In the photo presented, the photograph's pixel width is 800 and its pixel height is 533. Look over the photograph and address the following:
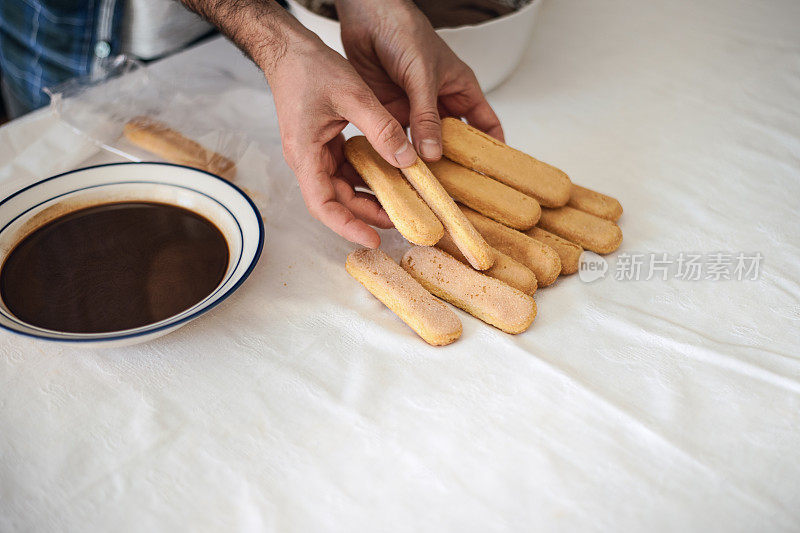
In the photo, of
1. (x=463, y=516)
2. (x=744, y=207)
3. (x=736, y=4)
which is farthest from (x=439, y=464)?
(x=736, y=4)

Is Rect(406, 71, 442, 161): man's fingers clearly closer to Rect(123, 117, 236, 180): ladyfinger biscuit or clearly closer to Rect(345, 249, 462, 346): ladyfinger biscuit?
Rect(345, 249, 462, 346): ladyfinger biscuit

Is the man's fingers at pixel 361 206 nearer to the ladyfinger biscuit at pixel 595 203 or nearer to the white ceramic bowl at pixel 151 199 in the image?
the white ceramic bowl at pixel 151 199

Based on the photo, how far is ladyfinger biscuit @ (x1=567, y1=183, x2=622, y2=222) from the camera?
3.20 feet

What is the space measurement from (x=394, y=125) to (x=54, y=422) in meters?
0.54

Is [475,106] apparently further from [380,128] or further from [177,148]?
[177,148]

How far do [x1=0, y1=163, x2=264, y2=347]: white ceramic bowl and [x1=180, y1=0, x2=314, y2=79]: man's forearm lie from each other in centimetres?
21

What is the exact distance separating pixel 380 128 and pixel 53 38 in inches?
38.5

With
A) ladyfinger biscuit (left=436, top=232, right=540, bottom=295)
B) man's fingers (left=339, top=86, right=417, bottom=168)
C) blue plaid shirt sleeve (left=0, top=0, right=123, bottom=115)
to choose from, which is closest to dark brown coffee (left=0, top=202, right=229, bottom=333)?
man's fingers (left=339, top=86, right=417, bottom=168)

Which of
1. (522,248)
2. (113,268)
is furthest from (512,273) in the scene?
(113,268)

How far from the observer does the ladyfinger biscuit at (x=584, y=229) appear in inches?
36.7

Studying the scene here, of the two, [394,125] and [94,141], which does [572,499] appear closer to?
[394,125]

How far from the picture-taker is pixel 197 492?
25.5 inches

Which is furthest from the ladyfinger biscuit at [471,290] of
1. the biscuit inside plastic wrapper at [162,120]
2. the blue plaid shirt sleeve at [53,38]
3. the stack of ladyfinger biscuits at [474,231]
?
the blue plaid shirt sleeve at [53,38]

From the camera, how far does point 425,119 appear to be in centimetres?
93
